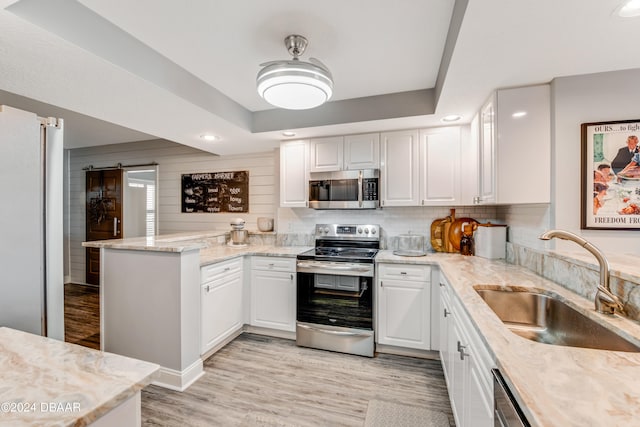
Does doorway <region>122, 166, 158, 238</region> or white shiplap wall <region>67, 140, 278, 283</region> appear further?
doorway <region>122, 166, 158, 238</region>

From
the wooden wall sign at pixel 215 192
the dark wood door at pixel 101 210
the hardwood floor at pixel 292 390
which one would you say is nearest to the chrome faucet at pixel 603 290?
the hardwood floor at pixel 292 390

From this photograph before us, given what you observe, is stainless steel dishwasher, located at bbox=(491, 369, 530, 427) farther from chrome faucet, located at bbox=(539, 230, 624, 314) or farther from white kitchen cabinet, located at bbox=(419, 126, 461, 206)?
white kitchen cabinet, located at bbox=(419, 126, 461, 206)

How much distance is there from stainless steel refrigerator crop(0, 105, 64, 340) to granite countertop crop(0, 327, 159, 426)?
565 mm

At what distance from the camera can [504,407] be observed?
2.78ft

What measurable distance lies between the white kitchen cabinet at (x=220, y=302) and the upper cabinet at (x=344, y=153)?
1429 millimetres

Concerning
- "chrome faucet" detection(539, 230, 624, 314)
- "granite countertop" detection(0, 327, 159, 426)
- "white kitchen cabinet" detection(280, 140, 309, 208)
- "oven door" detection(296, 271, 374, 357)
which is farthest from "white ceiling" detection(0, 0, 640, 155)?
"oven door" detection(296, 271, 374, 357)

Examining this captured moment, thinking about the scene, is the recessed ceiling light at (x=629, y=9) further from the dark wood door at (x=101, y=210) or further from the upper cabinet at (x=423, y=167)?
the dark wood door at (x=101, y=210)

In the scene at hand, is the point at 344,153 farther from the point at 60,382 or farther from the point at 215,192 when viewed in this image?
the point at 60,382

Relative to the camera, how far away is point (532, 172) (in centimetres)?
196

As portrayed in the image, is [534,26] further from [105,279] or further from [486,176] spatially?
[105,279]

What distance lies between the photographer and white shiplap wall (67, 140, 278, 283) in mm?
3984

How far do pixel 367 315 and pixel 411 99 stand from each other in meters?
2.06

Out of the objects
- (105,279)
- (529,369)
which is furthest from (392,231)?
(105,279)

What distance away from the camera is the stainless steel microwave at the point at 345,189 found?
9.90 ft
